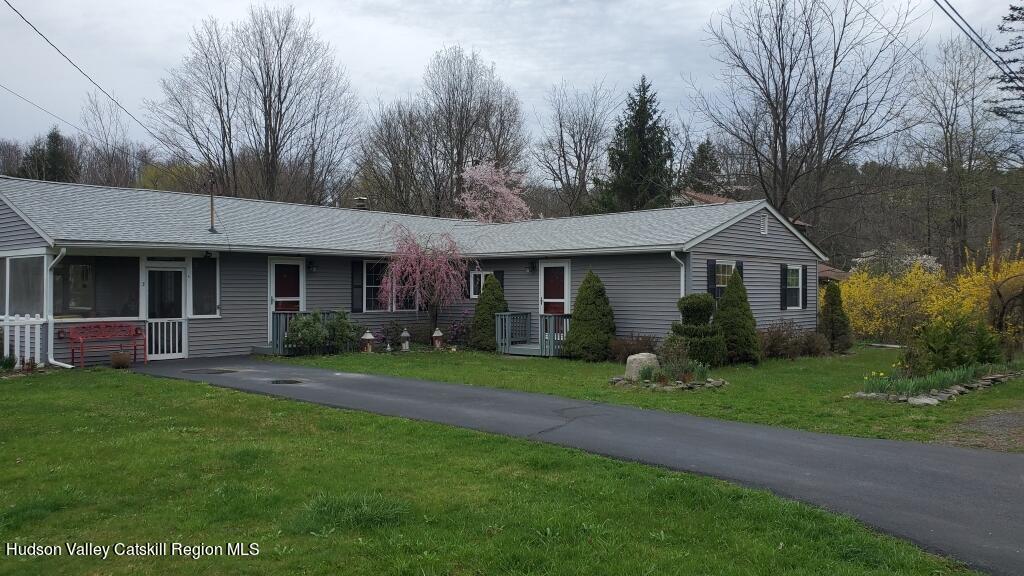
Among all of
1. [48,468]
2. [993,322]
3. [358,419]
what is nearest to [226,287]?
[358,419]

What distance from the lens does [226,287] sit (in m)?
17.0

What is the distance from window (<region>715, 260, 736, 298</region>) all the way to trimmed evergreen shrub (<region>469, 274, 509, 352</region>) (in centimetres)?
548

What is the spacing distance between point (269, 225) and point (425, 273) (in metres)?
4.34

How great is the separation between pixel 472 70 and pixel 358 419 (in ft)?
108

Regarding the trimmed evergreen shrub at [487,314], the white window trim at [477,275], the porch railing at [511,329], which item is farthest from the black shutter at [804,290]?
the white window trim at [477,275]

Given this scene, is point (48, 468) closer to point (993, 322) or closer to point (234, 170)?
point (993, 322)

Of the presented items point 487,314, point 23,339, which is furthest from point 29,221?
point 487,314

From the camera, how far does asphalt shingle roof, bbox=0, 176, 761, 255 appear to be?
15.4 metres

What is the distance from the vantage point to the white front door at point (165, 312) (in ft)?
52.3

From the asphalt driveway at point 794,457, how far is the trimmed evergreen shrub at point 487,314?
705cm

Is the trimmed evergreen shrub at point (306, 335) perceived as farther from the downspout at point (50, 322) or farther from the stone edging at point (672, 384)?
the stone edging at point (672, 384)

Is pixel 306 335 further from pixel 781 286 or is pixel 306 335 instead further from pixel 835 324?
pixel 835 324

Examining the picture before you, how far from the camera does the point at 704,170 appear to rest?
37.3m

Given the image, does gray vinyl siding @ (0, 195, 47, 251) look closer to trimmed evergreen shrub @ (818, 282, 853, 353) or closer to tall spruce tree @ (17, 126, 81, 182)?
trimmed evergreen shrub @ (818, 282, 853, 353)
